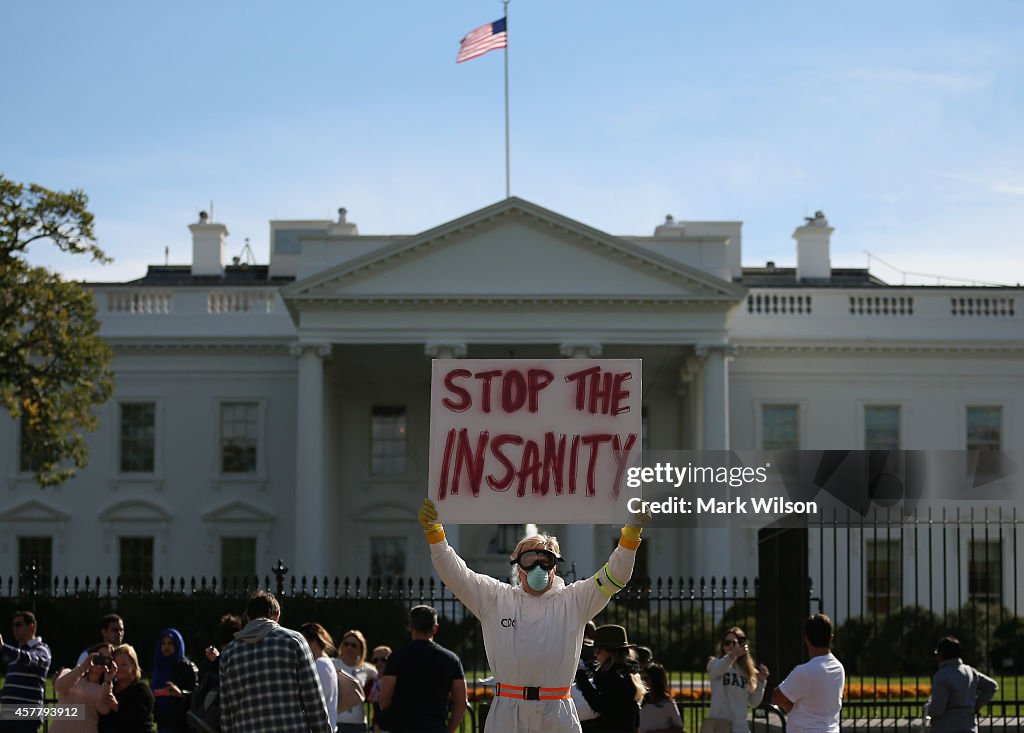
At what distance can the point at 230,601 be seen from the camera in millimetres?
29922

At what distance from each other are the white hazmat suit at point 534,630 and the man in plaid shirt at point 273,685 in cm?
94

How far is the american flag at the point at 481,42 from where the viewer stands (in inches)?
1535

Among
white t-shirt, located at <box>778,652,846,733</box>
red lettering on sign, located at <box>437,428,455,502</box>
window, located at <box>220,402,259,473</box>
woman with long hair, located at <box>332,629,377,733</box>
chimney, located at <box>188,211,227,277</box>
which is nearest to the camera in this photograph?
red lettering on sign, located at <box>437,428,455,502</box>

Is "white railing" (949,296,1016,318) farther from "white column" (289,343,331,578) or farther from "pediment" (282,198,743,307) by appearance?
"white column" (289,343,331,578)

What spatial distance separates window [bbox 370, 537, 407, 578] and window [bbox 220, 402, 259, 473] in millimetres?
3850

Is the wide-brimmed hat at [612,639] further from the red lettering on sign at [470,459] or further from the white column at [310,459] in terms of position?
the white column at [310,459]

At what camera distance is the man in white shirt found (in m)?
9.63

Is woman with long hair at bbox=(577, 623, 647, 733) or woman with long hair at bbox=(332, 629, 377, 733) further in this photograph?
woman with long hair at bbox=(332, 629, 377, 733)

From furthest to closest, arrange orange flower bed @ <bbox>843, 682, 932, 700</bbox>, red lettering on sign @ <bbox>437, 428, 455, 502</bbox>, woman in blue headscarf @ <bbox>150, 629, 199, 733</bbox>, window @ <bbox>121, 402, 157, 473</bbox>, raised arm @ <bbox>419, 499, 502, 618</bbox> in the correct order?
window @ <bbox>121, 402, 157, 473</bbox>
orange flower bed @ <bbox>843, 682, 932, 700</bbox>
woman in blue headscarf @ <bbox>150, 629, 199, 733</bbox>
red lettering on sign @ <bbox>437, 428, 455, 502</bbox>
raised arm @ <bbox>419, 499, 502, 618</bbox>

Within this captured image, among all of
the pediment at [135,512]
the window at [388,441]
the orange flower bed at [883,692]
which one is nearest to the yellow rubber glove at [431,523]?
the orange flower bed at [883,692]

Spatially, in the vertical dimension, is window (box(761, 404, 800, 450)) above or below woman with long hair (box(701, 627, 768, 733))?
above

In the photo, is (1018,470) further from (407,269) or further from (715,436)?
(407,269)

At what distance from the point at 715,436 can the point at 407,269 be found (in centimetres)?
841

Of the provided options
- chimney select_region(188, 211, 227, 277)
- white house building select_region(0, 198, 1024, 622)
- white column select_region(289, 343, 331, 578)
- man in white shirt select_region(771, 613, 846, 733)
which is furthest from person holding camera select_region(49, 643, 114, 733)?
chimney select_region(188, 211, 227, 277)
